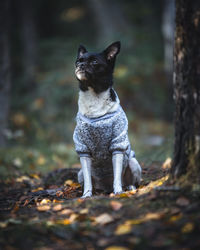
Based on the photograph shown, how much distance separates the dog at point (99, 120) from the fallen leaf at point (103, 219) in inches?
48.3

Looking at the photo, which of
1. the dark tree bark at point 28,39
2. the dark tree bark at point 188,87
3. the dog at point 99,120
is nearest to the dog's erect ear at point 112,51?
the dog at point 99,120

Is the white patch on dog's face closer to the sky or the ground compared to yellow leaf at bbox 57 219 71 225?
closer to the sky

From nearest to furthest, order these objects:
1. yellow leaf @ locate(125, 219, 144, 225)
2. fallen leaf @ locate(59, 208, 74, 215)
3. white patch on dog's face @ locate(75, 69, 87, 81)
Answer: yellow leaf @ locate(125, 219, 144, 225) < fallen leaf @ locate(59, 208, 74, 215) < white patch on dog's face @ locate(75, 69, 87, 81)

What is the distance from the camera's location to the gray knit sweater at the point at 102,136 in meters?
4.62

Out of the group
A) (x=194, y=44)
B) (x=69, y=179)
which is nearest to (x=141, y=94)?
(x=69, y=179)

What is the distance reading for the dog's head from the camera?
4594mm

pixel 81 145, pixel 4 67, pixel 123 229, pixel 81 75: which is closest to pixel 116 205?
pixel 123 229

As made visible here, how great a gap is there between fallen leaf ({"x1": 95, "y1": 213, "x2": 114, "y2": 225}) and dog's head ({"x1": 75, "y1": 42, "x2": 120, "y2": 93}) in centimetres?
182

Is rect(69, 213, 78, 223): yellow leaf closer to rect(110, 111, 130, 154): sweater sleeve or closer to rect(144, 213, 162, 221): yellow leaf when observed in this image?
rect(144, 213, 162, 221): yellow leaf

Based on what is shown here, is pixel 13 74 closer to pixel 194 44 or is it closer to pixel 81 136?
pixel 81 136

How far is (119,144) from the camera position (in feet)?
15.3

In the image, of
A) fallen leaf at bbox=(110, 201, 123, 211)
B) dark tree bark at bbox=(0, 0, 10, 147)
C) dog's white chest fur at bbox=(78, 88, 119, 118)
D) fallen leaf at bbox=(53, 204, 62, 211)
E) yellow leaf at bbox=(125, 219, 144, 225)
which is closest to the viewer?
yellow leaf at bbox=(125, 219, 144, 225)

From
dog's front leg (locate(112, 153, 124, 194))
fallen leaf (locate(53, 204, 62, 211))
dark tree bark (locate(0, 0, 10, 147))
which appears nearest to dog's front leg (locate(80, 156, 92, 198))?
dog's front leg (locate(112, 153, 124, 194))

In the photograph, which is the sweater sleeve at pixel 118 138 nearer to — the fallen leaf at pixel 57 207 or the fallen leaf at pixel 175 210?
the fallen leaf at pixel 57 207
